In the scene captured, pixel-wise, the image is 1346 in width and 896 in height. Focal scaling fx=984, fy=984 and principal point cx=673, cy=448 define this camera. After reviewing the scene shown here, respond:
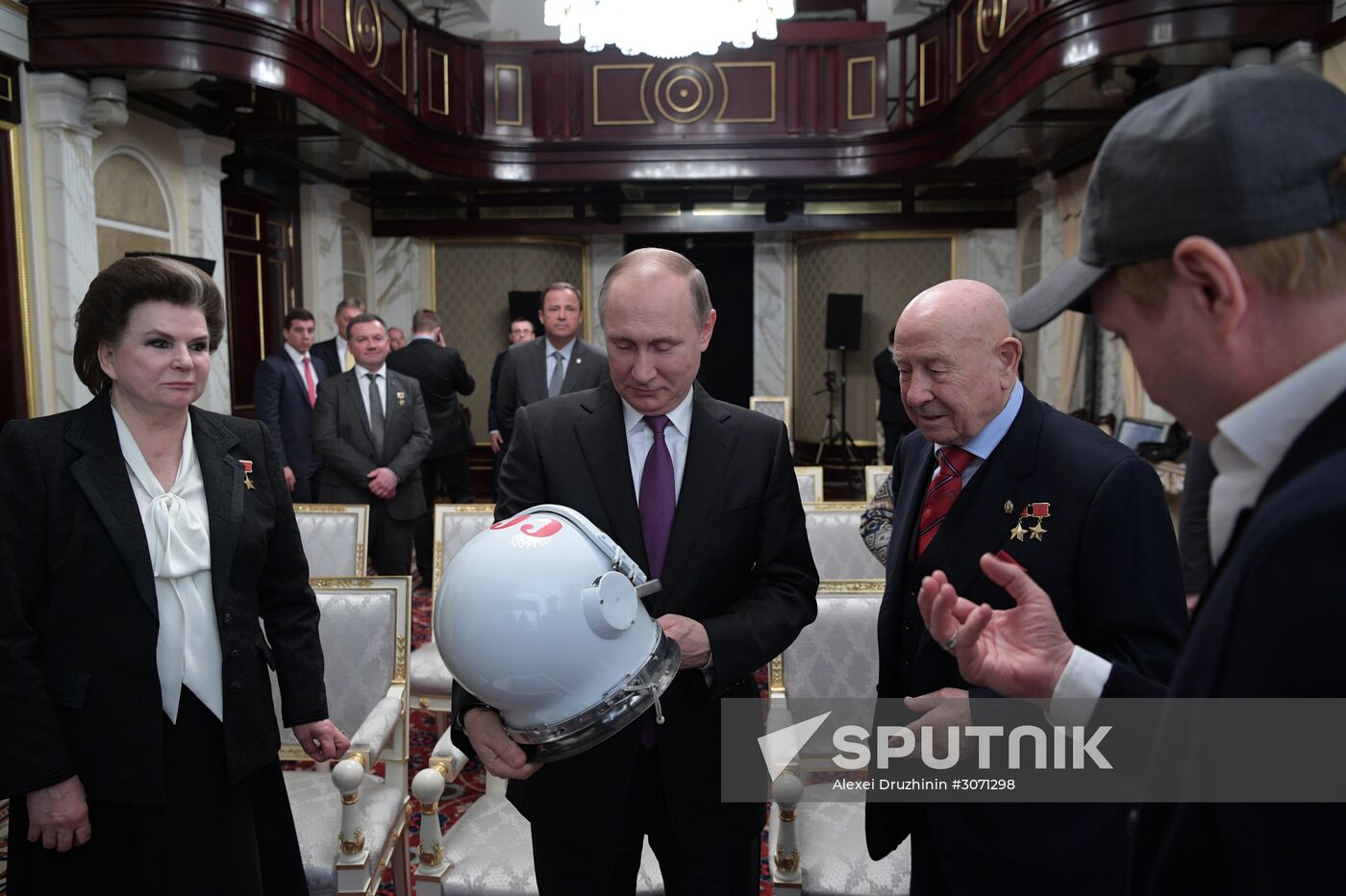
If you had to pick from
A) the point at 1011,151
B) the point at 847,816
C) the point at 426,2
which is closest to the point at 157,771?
the point at 847,816

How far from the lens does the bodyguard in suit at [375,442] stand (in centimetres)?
485

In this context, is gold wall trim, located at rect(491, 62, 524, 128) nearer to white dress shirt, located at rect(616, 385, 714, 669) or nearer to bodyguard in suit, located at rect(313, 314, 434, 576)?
bodyguard in suit, located at rect(313, 314, 434, 576)

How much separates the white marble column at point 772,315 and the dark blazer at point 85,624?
389 inches

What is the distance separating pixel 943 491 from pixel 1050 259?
26.5 feet

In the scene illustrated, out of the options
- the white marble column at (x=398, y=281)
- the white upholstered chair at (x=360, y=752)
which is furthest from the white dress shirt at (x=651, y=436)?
the white marble column at (x=398, y=281)

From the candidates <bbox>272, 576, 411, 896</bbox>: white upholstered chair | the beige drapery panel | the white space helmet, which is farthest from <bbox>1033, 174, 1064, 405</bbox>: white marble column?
the white space helmet

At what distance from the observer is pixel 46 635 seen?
1640 mm

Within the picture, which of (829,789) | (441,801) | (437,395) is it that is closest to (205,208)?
(437,395)

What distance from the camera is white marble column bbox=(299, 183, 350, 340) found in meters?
8.98

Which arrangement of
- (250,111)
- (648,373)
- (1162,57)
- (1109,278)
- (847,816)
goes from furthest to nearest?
(250,111) → (1162,57) → (847,816) → (648,373) → (1109,278)

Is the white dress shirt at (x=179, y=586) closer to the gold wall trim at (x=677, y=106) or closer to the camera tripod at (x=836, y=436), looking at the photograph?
the gold wall trim at (x=677, y=106)

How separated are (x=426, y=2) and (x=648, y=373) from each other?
1107 centimetres

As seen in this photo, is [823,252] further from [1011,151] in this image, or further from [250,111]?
[250,111]

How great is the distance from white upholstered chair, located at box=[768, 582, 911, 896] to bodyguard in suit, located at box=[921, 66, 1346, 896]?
49.6 inches
